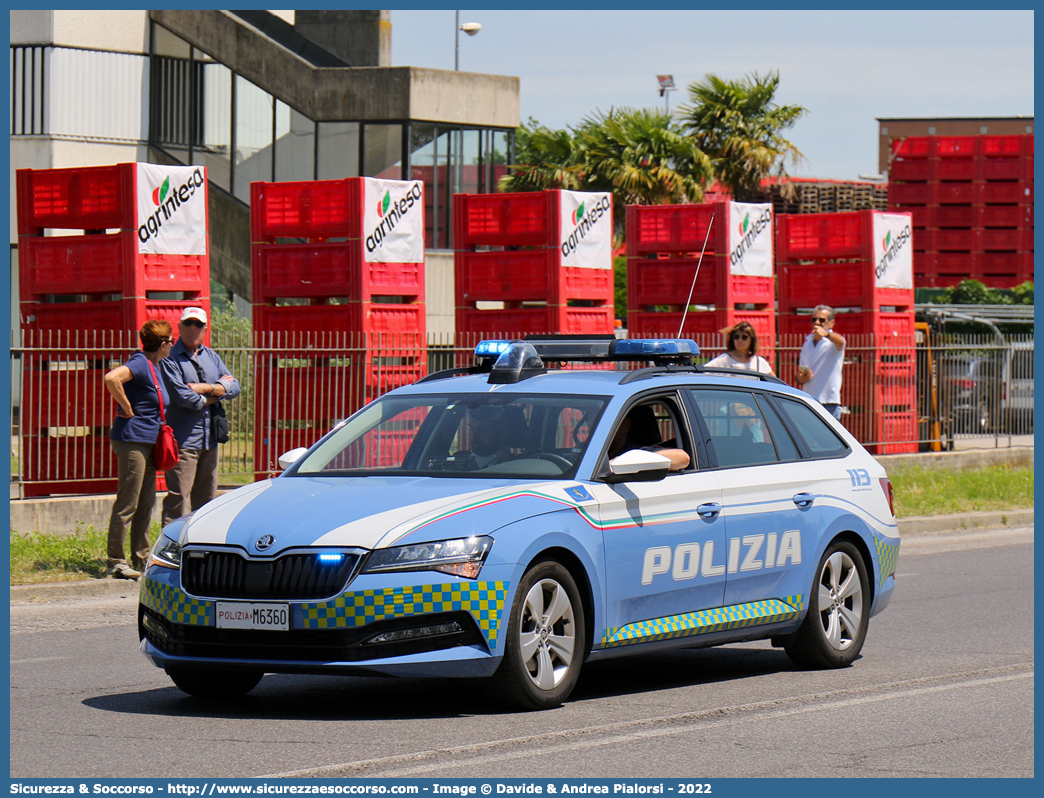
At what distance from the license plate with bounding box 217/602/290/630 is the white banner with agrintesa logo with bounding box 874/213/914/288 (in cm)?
1840

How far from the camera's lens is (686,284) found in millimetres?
22109

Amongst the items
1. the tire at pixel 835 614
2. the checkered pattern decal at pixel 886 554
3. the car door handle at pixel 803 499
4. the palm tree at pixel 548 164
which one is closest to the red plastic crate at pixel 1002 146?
the palm tree at pixel 548 164

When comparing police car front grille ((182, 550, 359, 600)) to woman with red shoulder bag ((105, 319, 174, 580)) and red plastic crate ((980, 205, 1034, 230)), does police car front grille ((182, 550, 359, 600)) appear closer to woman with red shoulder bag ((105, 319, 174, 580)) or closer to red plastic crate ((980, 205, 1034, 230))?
woman with red shoulder bag ((105, 319, 174, 580))

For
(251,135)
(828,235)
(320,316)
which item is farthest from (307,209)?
(251,135)

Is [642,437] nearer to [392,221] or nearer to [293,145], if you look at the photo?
[392,221]

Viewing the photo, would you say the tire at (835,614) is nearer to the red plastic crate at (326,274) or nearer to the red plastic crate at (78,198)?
the red plastic crate at (78,198)

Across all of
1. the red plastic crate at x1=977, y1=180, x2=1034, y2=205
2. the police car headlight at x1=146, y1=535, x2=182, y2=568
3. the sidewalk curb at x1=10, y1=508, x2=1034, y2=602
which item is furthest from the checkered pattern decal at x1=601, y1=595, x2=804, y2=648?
the red plastic crate at x1=977, y1=180, x2=1034, y2=205

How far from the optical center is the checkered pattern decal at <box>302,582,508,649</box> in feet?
21.4

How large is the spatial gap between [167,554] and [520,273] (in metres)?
13.7

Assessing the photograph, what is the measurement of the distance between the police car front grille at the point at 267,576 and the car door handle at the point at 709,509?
196 cm

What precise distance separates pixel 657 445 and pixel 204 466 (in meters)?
5.19

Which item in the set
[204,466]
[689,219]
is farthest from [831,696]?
[689,219]

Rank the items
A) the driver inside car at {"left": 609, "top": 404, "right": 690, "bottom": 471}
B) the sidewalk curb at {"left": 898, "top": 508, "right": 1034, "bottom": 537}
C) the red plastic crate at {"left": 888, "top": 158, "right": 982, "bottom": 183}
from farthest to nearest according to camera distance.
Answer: the red plastic crate at {"left": 888, "top": 158, "right": 982, "bottom": 183}
the sidewalk curb at {"left": 898, "top": 508, "right": 1034, "bottom": 537}
the driver inside car at {"left": 609, "top": 404, "right": 690, "bottom": 471}
